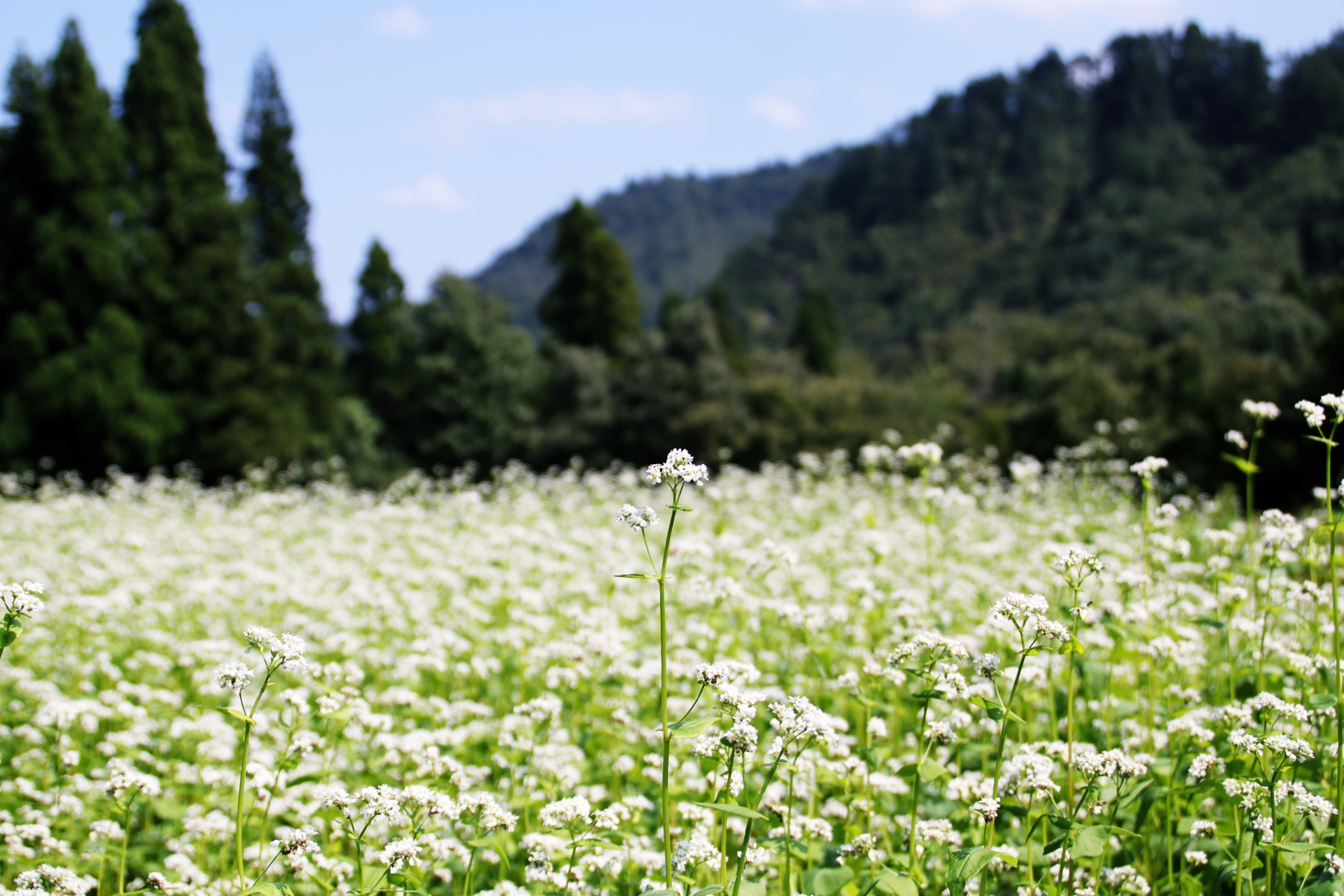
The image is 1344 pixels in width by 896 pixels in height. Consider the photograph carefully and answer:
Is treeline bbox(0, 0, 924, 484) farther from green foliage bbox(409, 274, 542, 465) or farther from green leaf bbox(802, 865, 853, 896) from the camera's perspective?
green leaf bbox(802, 865, 853, 896)

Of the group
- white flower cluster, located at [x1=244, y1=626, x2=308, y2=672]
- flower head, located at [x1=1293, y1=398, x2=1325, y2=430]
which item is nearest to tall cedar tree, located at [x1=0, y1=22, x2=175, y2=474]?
white flower cluster, located at [x1=244, y1=626, x2=308, y2=672]

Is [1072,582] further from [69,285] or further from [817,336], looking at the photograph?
[817,336]

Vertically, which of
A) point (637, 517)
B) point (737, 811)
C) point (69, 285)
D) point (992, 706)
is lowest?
point (737, 811)

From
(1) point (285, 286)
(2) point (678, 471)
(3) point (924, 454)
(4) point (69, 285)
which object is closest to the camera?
(2) point (678, 471)

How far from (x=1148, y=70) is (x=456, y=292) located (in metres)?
90.6

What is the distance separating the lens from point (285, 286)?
1256 inches

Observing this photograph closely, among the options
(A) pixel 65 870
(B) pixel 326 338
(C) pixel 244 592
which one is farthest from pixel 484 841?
(B) pixel 326 338

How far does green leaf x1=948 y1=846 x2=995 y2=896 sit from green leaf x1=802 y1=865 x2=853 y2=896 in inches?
21.8

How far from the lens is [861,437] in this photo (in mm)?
27031

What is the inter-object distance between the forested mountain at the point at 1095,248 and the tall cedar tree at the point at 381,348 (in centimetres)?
2034

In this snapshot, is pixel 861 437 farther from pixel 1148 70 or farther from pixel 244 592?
pixel 1148 70

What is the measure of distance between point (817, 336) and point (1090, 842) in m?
47.8

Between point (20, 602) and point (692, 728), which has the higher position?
point (20, 602)

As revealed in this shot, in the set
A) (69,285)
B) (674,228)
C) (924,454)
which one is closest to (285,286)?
(69,285)
